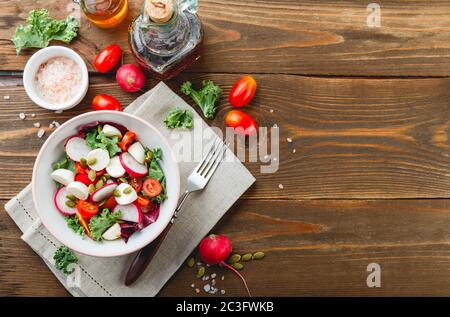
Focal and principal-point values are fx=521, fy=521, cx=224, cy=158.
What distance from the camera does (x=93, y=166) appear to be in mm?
1557

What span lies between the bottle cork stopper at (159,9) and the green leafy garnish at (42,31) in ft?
1.24

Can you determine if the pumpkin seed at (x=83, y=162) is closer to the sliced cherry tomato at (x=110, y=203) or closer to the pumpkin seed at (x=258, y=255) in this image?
the sliced cherry tomato at (x=110, y=203)

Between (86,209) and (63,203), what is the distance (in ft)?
0.26

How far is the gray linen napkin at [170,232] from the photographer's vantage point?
5.59ft

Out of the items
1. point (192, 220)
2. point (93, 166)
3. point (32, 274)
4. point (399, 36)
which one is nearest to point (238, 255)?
point (192, 220)

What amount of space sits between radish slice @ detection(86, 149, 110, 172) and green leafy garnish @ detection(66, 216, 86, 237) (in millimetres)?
163

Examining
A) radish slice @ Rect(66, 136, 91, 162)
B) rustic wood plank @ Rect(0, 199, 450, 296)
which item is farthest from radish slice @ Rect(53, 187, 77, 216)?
rustic wood plank @ Rect(0, 199, 450, 296)

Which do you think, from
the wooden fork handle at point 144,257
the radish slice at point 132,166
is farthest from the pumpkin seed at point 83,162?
the wooden fork handle at point 144,257

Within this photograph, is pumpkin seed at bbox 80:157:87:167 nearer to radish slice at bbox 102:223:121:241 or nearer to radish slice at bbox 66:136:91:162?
radish slice at bbox 66:136:91:162

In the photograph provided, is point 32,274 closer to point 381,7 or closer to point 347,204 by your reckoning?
point 347,204

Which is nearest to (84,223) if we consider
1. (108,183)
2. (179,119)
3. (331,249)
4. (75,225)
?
(75,225)

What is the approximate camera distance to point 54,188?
61.7 inches

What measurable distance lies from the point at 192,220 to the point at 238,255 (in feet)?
0.66

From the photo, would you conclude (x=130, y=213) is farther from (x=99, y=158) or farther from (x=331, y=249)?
(x=331, y=249)
